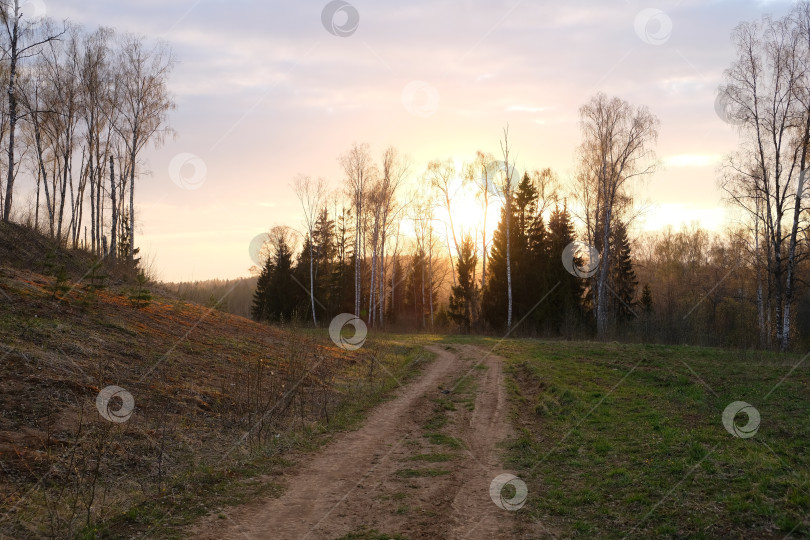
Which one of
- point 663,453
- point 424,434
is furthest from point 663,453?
point 424,434

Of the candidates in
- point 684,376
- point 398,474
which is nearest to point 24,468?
point 398,474

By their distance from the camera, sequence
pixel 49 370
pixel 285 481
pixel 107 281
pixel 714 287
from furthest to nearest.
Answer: pixel 714 287 → pixel 107 281 → pixel 49 370 → pixel 285 481

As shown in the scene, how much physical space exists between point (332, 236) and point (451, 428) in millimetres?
47345

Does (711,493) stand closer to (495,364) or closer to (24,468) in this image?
(24,468)

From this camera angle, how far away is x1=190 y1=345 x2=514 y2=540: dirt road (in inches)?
245

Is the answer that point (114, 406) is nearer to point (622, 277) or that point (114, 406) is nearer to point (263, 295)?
point (622, 277)

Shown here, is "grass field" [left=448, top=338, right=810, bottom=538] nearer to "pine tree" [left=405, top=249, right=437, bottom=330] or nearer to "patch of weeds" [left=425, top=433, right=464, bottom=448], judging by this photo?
"patch of weeds" [left=425, top=433, right=464, bottom=448]

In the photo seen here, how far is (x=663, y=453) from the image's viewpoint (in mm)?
8773

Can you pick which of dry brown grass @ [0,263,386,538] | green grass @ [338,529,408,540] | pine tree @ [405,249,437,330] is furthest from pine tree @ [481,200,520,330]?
green grass @ [338,529,408,540]

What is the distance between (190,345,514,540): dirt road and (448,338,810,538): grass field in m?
0.69

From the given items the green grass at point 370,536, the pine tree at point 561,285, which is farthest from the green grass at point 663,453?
the pine tree at point 561,285

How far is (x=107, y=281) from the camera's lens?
73.5 feet

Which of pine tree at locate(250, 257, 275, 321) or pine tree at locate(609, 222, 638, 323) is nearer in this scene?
pine tree at locate(609, 222, 638, 323)

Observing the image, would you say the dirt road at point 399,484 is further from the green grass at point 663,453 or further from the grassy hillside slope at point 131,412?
the green grass at point 663,453
